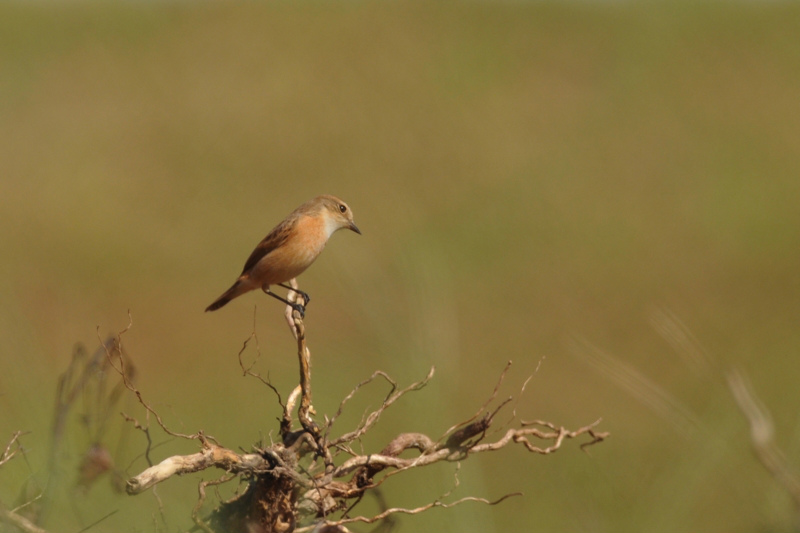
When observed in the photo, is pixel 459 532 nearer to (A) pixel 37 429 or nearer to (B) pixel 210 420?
(A) pixel 37 429

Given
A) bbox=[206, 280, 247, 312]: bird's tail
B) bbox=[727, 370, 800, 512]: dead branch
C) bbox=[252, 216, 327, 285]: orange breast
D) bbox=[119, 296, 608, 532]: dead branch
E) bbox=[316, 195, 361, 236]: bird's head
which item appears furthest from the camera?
bbox=[316, 195, 361, 236]: bird's head

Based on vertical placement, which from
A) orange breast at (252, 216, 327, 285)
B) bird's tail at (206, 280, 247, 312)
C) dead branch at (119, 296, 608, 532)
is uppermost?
orange breast at (252, 216, 327, 285)

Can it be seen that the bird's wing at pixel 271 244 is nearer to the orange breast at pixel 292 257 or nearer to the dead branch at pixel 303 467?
the orange breast at pixel 292 257

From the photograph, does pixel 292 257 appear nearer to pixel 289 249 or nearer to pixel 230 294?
pixel 289 249

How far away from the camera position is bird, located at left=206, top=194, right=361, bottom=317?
13.8ft

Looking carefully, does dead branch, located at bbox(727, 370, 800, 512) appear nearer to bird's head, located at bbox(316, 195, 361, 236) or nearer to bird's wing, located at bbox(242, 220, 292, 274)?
bird's wing, located at bbox(242, 220, 292, 274)

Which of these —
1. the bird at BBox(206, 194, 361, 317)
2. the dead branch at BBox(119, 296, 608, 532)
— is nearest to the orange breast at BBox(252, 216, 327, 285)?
the bird at BBox(206, 194, 361, 317)

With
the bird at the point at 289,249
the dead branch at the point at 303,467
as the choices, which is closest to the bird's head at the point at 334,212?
the bird at the point at 289,249

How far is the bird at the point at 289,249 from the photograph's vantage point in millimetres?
4211

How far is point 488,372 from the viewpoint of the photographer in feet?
34.2

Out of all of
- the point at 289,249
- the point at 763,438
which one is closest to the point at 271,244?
the point at 289,249

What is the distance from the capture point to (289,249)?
422 centimetres

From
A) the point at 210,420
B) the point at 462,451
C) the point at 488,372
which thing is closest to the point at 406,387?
the point at 462,451

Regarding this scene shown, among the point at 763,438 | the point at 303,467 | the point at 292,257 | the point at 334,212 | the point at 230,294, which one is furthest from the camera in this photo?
the point at 334,212
